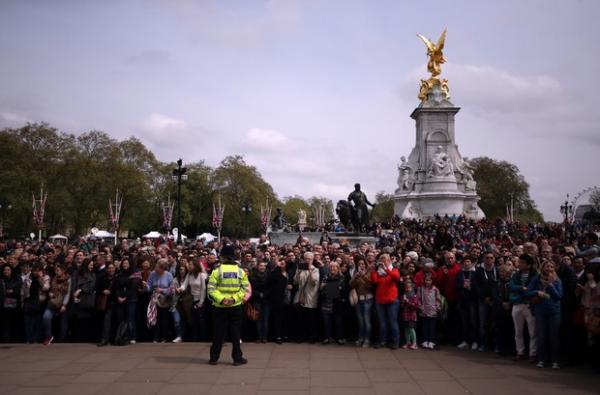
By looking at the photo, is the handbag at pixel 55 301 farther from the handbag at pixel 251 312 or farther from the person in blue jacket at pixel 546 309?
the person in blue jacket at pixel 546 309

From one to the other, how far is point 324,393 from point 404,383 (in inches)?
51.6

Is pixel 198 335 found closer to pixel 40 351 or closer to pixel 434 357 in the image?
pixel 40 351

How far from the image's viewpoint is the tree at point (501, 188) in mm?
82250

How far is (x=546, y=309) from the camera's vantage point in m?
8.58

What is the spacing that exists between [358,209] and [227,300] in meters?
15.6

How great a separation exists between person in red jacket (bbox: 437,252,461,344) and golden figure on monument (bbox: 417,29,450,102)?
46.3 m

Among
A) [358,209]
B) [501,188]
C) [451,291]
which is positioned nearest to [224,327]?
[451,291]

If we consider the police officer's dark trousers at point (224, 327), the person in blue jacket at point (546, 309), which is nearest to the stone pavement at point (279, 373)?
the police officer's dark trousers at point (224, 327)

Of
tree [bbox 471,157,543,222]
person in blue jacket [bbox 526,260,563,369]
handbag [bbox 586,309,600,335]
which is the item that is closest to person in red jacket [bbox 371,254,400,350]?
person in blue jacket [bbox 526,260,563,369]

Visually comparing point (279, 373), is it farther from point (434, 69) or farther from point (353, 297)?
point (434, 69)

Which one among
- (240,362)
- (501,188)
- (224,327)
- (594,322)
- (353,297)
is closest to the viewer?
(594,322)

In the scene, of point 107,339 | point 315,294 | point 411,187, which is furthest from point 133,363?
point 411,187

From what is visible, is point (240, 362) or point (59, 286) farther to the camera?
point (59, 286)

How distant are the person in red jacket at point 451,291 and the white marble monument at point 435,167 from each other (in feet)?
129
